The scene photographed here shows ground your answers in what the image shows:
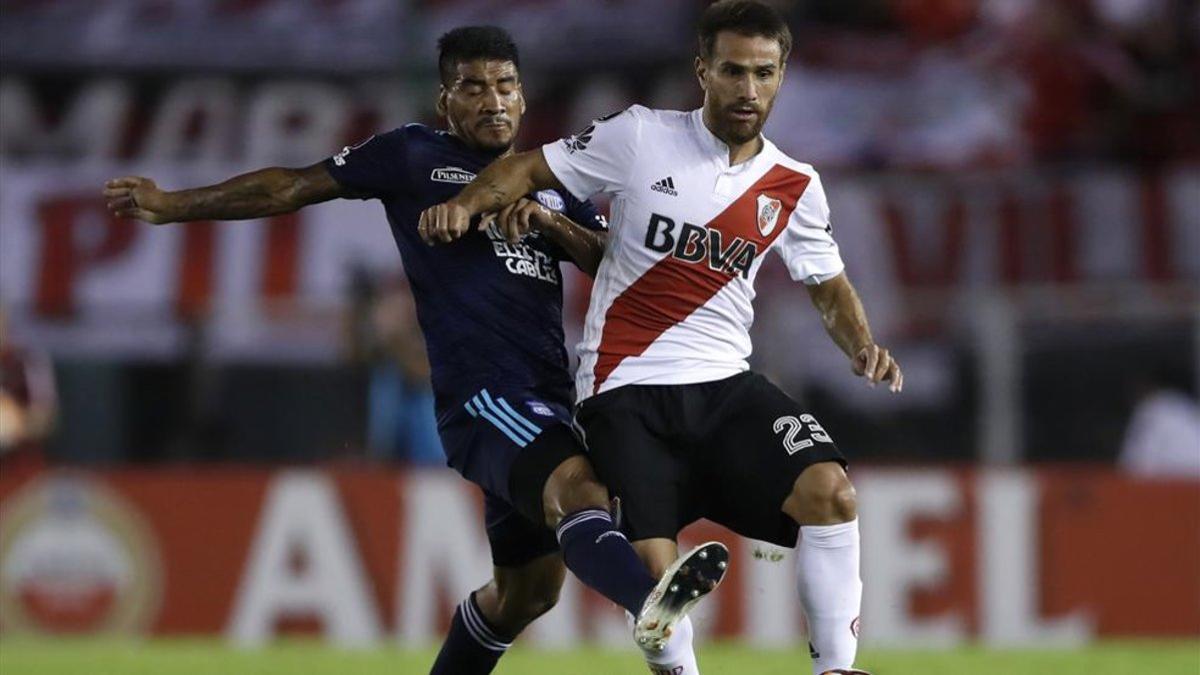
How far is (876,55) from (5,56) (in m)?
6.42

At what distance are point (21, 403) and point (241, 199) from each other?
268 inches

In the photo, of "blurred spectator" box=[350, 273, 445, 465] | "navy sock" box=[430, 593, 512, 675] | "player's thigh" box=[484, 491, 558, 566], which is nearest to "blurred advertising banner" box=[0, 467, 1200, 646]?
"blurred spectator" box=[350, 273, 445, 465]

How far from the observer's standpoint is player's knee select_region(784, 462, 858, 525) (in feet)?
21.5

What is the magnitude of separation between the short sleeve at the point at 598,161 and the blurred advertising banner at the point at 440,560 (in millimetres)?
5922

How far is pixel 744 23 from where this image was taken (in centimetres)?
671

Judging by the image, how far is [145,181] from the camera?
7082mm

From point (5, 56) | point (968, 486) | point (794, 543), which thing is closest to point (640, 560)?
point (794, 543)

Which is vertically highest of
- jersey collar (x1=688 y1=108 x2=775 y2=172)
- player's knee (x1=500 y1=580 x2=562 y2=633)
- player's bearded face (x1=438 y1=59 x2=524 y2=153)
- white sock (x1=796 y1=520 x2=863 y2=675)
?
player's bearded face (x1=438 y1=59 x2=524 y2=153)

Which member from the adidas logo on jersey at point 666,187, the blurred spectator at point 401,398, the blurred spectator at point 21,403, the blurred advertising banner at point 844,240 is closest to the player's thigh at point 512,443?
the adidas logo on jersey at point 666,187

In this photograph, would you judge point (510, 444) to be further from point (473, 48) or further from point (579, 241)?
point (473, 48)

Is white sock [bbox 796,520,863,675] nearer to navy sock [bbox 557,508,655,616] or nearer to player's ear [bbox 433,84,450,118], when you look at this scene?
navy sock [bbox 557,508,655,616]

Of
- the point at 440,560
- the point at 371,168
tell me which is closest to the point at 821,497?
the point at 371,168

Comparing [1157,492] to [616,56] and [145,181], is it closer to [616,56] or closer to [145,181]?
[616,56]

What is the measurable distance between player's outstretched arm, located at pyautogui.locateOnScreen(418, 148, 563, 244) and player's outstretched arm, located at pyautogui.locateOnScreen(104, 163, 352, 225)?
53 centimetres
